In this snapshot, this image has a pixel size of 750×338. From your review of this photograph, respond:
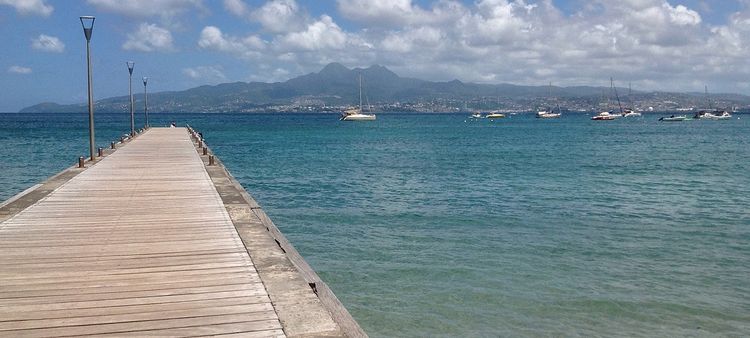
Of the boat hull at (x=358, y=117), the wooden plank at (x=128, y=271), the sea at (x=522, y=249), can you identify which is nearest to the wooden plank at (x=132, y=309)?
the wooden plank at (x=128, y=271)

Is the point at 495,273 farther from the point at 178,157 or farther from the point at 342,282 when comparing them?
the point at 178,157

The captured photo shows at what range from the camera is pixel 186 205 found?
38.7ft

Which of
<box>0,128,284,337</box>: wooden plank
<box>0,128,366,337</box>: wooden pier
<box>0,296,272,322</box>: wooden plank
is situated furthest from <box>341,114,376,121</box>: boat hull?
<box>0,296,272,322</box>: wooden plank

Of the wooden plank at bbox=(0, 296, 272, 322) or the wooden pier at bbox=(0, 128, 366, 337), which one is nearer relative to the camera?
the wooden pier at bbox=(0, 128, 366, 337)

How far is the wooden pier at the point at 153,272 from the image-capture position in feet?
17.7

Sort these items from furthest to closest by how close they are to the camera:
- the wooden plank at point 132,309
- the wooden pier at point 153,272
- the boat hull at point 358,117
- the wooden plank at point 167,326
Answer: the boat hull at point 358,117
the wooden plank at point 132,309
the wooden pier at point 153,272
the wooden plank at point 167,326

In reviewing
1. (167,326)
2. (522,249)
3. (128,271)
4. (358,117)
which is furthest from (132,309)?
(358,117)

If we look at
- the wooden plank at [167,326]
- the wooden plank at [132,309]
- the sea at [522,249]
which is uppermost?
the wooden plank at [132,309]

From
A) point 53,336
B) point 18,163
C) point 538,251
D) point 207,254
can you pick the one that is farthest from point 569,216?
point 18,163

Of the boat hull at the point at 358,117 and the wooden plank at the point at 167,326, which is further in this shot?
the boat hull at the point at 358,117

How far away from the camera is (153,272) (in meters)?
7.02

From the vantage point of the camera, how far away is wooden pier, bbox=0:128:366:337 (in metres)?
5.40

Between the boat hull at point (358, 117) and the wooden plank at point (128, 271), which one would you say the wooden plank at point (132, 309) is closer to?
the wooden plank at point (128, 271)

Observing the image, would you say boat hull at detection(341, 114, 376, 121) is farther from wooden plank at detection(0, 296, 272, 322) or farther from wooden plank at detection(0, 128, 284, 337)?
wooden plank at detection(0, 296, 272, 322)
